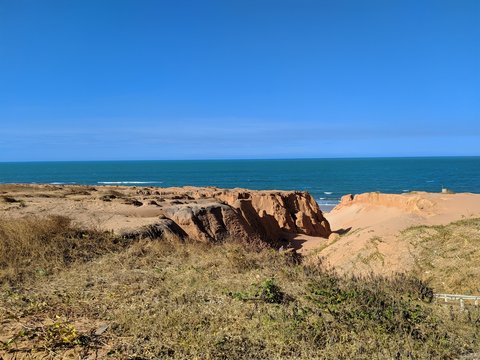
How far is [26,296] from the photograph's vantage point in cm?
655

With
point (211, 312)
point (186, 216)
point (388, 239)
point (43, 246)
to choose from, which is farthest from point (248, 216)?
point (211, 312)

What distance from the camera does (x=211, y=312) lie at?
5922 millimetres

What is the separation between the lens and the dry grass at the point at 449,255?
1068 centimetres

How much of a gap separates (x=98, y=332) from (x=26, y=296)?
7.29 feet

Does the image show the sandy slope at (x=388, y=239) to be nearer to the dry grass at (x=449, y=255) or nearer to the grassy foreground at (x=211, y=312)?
the dry grass at (x=449, y=255)

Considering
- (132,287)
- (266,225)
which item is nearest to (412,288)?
(132,287)

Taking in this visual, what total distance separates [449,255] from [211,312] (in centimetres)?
1073

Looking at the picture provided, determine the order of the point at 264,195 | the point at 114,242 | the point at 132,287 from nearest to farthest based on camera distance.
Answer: the point at 132,287, the point at 114,242, the point at 264,195

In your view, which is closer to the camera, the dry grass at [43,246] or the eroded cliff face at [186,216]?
the dry grass at [43,246]

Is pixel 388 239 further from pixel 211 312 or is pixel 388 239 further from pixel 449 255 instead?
pixel 211 312

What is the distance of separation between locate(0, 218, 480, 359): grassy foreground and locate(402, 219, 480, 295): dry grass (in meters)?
3.98

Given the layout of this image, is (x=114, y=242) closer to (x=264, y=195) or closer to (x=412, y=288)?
(x=412, y=288)

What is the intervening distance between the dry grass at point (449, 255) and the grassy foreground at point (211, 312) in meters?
3.98

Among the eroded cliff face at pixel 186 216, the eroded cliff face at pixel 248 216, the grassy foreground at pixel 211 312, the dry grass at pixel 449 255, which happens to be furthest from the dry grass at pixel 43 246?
the dry grass at pixel 449 255
